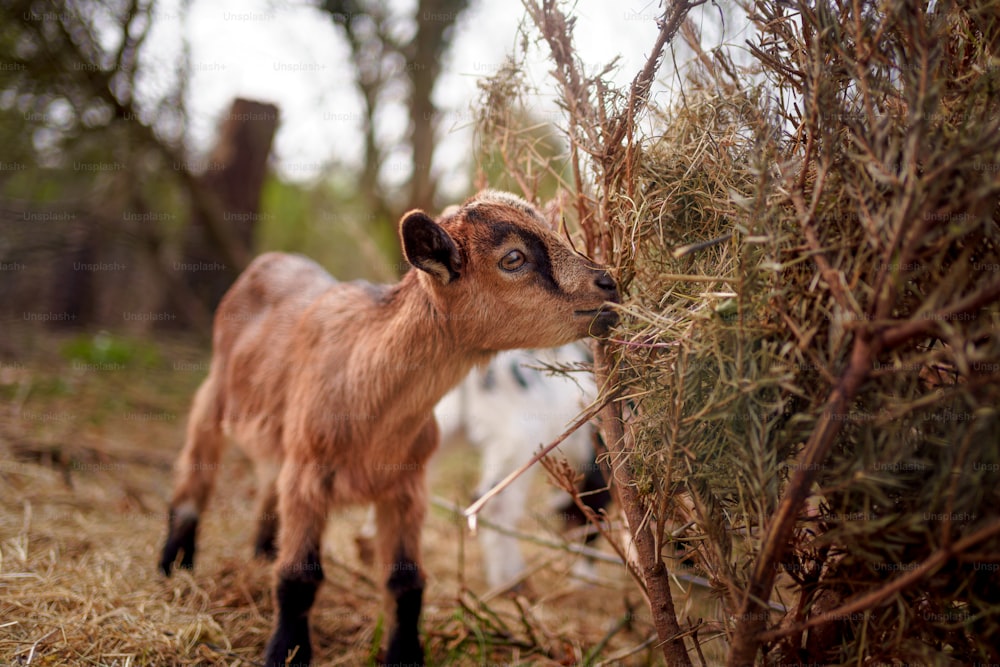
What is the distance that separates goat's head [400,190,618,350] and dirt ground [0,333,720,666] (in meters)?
1.37

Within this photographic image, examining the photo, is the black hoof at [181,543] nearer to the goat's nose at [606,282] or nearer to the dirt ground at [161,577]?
the dirt ground at [161,577]

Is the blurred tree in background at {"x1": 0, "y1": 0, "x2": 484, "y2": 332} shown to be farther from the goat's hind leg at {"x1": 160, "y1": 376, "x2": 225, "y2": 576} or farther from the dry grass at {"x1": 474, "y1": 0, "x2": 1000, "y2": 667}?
the dry grass at {"x1": 474, "y1": 0, "x2": 1000, "y2": 667}

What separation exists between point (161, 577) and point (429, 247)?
2.72 meters

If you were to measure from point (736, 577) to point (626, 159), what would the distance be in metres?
1.50

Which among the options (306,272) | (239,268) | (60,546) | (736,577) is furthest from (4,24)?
(736,577)

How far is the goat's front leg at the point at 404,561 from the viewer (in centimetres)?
341

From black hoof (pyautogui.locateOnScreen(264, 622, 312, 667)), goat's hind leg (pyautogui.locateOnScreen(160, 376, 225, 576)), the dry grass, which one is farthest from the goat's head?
goat's hind leg (pyautogui.locateOnScreen(160, 376, 225, 576))

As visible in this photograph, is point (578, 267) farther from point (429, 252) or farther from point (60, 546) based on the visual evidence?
point (60, 546)

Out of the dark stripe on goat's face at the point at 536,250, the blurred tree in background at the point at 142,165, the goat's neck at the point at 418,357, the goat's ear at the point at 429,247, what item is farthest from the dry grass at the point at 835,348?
the blurred tree in background at the point at 142,165

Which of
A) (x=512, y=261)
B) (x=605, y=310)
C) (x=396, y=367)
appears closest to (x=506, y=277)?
(x=512, y=261)

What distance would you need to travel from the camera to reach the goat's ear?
287 centimetres

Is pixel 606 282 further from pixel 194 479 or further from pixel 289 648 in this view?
pixel 194 479

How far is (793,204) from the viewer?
2176 mm

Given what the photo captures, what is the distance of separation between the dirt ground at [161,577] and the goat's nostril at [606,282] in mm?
1593
